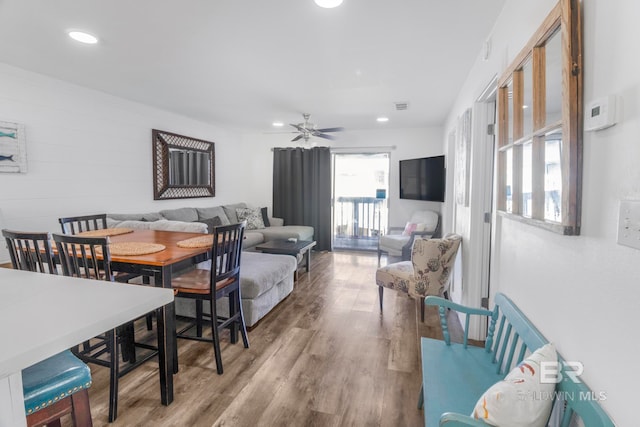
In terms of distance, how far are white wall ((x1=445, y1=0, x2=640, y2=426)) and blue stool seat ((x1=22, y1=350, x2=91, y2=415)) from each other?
1.50 metres

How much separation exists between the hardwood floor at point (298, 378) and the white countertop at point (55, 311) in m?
1.12

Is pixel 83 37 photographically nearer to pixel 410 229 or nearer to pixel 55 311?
pixel 55 311

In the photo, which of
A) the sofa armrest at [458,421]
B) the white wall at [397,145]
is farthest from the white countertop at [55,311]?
the white wall at [397,145]

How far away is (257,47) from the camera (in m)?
2.50

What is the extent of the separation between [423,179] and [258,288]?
131 inches

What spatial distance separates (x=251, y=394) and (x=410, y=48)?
275 cm

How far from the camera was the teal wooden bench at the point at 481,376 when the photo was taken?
0.88 metres

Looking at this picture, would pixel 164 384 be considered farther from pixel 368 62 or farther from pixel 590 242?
pixel 368 62

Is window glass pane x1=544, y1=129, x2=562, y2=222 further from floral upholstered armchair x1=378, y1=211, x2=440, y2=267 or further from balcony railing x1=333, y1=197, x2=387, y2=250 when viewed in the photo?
balcony railing x1=333, y1=197, x2=387, y2=250

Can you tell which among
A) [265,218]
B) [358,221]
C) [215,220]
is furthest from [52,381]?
[358,221]

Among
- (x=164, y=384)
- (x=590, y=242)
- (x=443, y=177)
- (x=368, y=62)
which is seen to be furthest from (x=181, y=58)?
(x=443, y=177)

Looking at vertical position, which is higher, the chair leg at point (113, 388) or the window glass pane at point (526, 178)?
the window glass pane at point (526, 178)

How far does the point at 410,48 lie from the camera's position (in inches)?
98.2

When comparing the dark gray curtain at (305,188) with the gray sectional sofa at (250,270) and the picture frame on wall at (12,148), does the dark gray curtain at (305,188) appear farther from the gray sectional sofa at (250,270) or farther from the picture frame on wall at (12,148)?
the picture frame on wall at (12,148)
